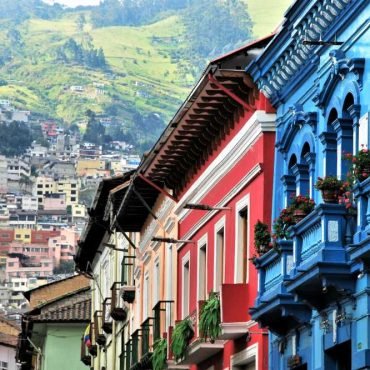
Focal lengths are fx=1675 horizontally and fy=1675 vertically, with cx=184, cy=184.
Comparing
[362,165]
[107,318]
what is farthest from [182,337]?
[107,318]

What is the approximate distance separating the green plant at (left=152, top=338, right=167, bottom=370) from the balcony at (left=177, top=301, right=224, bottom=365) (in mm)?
2376

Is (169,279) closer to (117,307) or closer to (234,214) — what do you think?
(234,214)

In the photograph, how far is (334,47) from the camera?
83.4 ft

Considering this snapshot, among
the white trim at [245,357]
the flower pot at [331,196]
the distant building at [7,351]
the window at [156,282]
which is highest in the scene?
the distant building at [7,351]

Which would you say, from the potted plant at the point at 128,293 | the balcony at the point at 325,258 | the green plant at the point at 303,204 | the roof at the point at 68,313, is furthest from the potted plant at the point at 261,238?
the roof at the point at 68,313

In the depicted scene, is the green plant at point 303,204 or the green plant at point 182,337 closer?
the green plant at point 303,204

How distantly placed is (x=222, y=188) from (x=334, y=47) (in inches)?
367

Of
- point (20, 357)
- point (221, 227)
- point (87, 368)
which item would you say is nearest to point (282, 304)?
point (221, 227)

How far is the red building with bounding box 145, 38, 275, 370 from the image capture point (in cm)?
3058

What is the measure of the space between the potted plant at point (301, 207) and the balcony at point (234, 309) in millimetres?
5207

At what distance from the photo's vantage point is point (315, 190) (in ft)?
87.4

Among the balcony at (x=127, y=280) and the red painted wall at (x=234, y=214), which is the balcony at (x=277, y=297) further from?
the balcony at (x=127, y=280)

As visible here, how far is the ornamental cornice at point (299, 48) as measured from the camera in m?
25.0

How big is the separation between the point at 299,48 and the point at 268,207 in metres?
3.86
